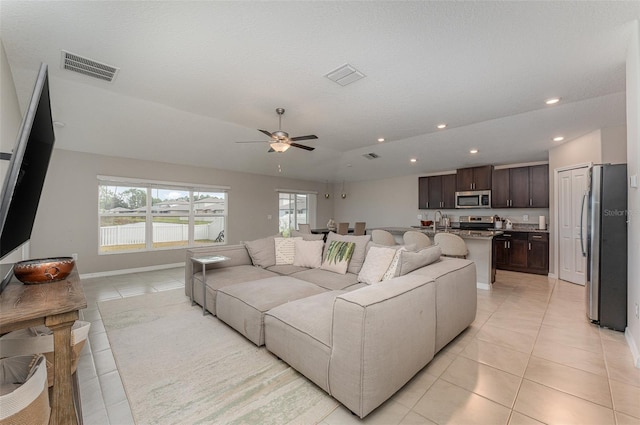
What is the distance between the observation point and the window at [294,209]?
8.63 m

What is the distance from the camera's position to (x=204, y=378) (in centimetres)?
203

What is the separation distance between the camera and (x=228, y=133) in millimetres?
5324

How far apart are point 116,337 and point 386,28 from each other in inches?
153

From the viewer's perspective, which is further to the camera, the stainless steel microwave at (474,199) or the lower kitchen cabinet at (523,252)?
the stainless steel microwave at (474,199)

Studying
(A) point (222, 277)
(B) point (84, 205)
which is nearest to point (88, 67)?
(A) point (222, 277)

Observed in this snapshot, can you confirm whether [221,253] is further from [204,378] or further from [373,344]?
[373,344]

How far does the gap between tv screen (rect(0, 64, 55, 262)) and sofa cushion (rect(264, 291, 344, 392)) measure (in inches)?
66.3

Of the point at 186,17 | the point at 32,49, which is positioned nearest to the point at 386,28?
Answer: the point at 186,17

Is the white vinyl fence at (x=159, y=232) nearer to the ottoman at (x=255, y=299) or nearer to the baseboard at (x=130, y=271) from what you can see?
the baseboard at (x=130, y=271)

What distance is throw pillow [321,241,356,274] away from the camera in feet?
11.2

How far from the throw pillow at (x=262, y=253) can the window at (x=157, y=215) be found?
3277mm

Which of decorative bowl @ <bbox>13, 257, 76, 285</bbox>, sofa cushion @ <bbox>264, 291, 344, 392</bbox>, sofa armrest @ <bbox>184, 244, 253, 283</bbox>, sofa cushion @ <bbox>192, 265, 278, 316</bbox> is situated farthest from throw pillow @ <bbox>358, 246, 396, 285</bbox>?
decorative bowl @ <bbox>13, 257, 76, 285</bbox>

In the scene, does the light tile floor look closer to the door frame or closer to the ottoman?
the ottoman

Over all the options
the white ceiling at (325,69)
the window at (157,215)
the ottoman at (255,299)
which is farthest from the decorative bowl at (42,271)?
the window at (157,215)
